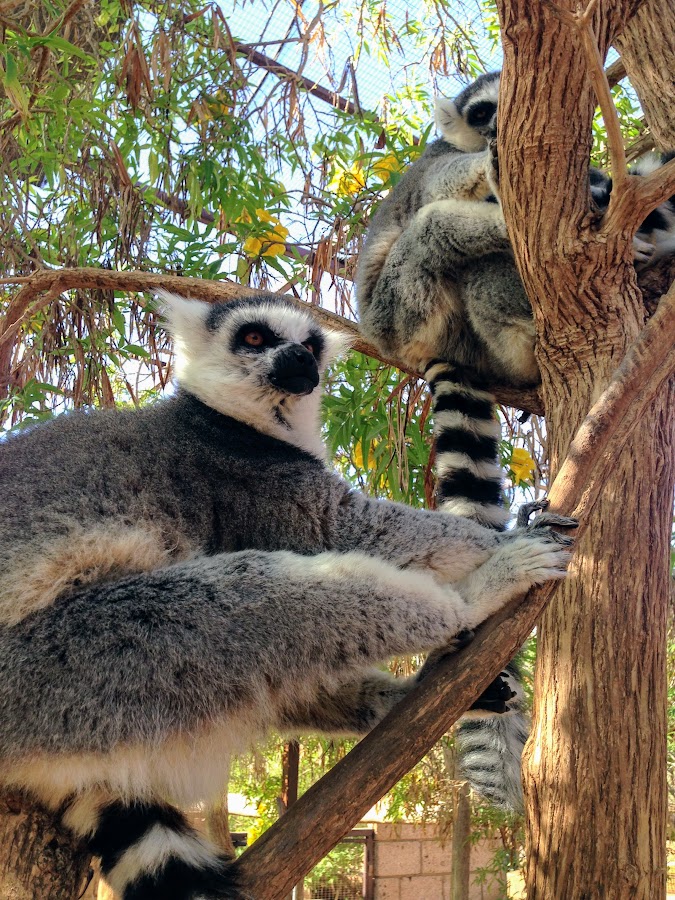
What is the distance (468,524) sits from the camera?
2.91m

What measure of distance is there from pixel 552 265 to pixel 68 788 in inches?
97.2

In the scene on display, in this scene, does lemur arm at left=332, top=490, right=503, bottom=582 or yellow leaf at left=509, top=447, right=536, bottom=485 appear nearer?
lemur arm at left=332, top=490, right=503, bottom=582

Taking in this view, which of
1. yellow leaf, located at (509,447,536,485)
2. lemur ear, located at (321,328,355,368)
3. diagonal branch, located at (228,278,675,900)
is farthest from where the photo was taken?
yellow leaf, located at (509,447,536,485)

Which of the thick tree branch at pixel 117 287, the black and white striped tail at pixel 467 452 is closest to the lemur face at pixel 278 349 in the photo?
the thick tree branch at pixel 117 287

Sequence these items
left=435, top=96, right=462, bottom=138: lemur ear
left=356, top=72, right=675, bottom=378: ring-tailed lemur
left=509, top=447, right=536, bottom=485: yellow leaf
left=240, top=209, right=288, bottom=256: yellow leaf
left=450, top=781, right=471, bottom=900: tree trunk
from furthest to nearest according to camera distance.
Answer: left=450, top=781, right=471, bottom=900: tree trunk < left=435, top=96, right=462, bottom=138: lemur ear < left=509, top=447, right=536, bottom=485: yellow leaf < left=240, top=209, right=288, bottom=256: yellow leaf < left=356, top=72, right=675, bottom=378: ring-tailed lemur

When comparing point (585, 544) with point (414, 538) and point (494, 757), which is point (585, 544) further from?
point (494, 757)

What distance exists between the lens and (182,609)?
2.25 metres

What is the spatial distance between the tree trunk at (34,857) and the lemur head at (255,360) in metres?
1.54

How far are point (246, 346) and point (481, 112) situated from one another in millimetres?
2927

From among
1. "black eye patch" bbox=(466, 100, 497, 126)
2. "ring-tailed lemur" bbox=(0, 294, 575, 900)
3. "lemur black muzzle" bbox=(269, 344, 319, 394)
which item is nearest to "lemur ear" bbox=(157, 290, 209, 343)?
"lemur black muzzle" bbox=(269, 344, 319, 394)

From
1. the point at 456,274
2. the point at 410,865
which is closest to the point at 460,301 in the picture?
the point at 456,274

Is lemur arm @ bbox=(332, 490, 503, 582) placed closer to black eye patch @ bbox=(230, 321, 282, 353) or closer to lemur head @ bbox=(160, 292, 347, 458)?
lemur head @ bbox=(160, 292, 347, 458)

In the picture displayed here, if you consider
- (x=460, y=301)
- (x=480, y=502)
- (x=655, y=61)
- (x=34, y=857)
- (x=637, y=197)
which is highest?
(x=655, y=61)

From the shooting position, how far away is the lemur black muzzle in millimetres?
3158
